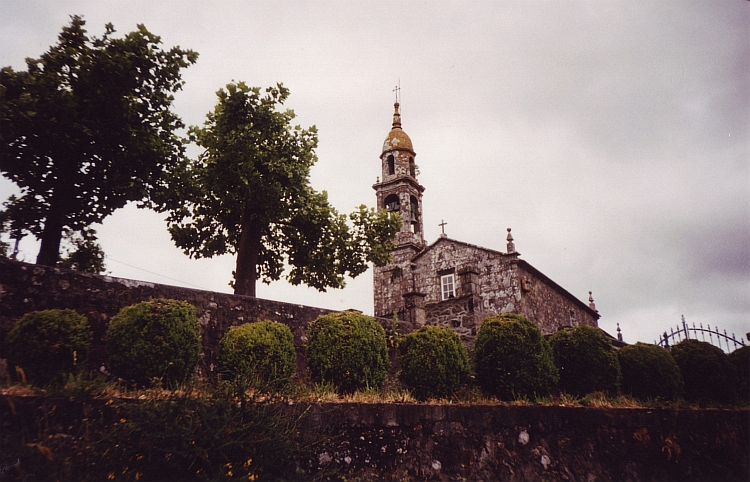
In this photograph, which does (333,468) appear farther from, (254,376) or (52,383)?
(52,383)

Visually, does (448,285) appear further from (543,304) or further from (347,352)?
(347,352)

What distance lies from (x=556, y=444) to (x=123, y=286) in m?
8.38

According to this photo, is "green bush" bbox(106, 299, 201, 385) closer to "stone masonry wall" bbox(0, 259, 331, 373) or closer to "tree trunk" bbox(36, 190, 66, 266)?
"stone masonry wall" bbox(0, 259, 331, 373)

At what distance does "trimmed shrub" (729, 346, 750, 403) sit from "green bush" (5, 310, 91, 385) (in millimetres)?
12436

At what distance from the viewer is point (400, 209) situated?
28.8m

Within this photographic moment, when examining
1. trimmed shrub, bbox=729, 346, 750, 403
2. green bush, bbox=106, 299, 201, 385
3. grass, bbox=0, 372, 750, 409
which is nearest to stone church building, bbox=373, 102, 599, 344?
grass, bbox=0, 372, 750, 409

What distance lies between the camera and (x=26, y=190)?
10820 mm

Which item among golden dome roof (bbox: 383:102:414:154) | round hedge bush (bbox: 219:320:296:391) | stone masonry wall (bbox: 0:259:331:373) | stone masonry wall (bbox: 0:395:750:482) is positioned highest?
golden dome roof (bbox: 383:102:414:154)

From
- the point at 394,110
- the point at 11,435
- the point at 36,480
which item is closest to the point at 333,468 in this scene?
the point at 36,480

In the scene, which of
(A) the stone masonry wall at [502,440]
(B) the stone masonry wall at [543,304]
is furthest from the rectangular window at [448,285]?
(A) the stone masonry wall at [502,440]

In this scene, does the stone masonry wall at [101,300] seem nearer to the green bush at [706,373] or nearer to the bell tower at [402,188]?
the green bush at [706,373]

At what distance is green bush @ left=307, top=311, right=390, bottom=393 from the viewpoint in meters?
7.96

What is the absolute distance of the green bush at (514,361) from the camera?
27.2 ft

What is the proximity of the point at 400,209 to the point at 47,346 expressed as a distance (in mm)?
23810
